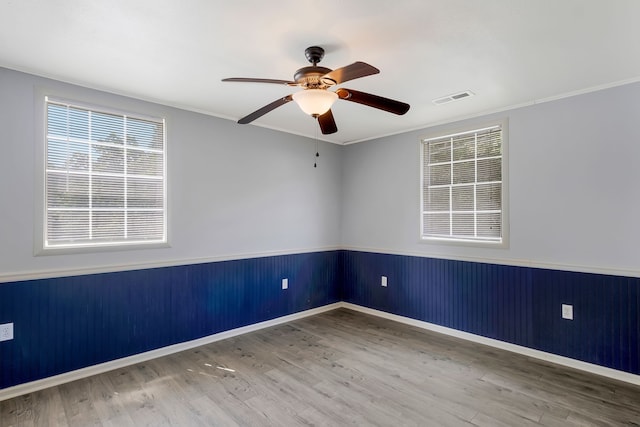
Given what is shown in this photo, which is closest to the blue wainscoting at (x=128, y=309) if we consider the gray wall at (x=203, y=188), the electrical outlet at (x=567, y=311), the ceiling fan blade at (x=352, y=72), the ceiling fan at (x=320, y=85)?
the gray wall at (x=203, y=188)

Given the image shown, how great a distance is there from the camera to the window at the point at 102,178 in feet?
9.25

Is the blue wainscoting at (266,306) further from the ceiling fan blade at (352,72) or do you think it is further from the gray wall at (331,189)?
the ceiling fan blade at (352,72)

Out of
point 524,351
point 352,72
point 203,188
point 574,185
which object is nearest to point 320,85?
point 352,72

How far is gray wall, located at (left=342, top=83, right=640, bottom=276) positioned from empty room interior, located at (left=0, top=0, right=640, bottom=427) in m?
0.02

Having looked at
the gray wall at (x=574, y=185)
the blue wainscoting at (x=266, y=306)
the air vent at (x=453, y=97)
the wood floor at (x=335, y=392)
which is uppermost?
the air vent at (x=453, y=97)

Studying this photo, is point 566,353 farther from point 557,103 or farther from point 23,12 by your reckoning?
point 23,12

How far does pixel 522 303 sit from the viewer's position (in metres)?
3.38

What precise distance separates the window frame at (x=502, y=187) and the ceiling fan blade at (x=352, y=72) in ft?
7.82

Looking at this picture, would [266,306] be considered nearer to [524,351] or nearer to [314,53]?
[524,351]

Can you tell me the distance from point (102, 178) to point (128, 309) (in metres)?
1.27

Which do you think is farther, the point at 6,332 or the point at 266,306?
the point at 266,306

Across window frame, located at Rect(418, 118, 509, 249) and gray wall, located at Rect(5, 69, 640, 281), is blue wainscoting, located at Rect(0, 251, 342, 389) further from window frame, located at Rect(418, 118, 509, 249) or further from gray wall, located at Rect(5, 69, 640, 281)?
window frame, located at Rect(418, 118, 509, 249)

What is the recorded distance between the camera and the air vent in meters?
3.12

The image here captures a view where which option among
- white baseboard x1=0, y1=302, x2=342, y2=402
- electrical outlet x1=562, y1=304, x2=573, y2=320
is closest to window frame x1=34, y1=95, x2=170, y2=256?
white baseboard x1=0, y1=302, x2=342, y2=402
